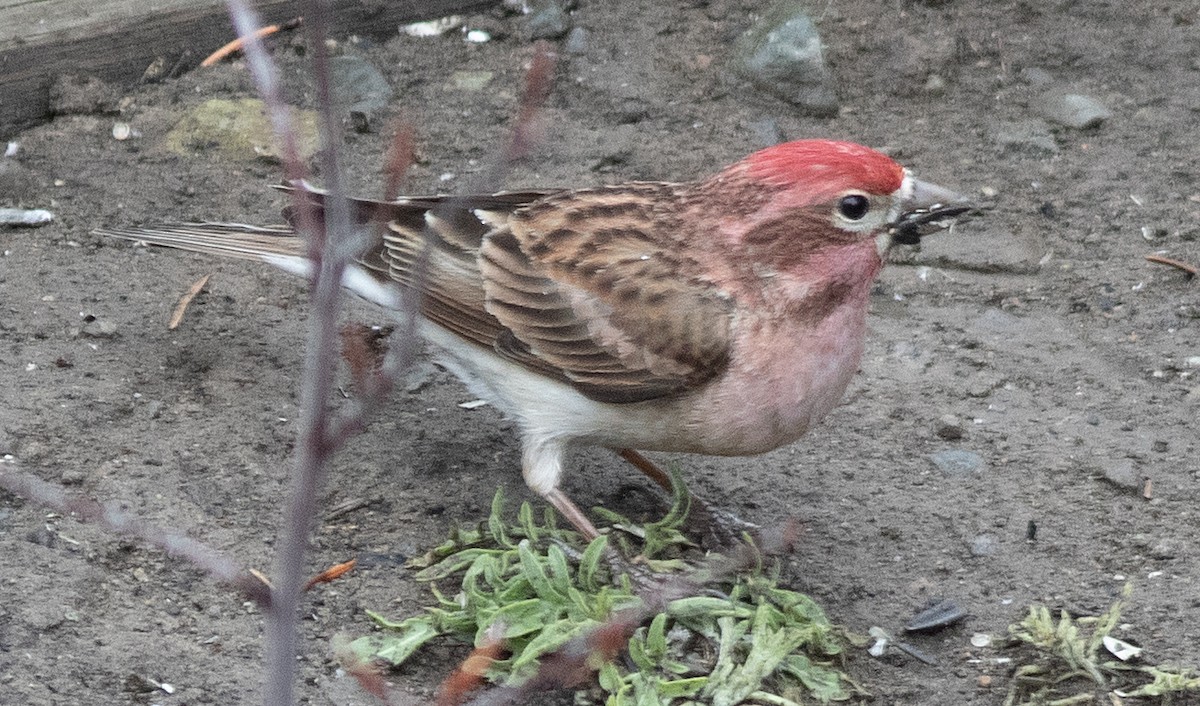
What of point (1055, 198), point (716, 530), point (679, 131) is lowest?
point (1055, 198)

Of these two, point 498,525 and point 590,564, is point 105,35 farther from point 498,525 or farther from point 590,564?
point 590,564

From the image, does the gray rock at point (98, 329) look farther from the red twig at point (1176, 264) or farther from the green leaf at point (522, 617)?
the red twig at point (1176, 264)

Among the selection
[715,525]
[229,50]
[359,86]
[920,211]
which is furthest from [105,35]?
[920,211]

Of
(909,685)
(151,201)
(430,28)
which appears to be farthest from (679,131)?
(909,685)

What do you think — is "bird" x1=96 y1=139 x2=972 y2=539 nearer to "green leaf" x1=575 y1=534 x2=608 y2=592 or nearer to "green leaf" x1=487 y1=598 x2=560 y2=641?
"green leaf" x1=575 y1=534 x2=608 y2=592

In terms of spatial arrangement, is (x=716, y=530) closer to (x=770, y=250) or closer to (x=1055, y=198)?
(x=770, y=250)

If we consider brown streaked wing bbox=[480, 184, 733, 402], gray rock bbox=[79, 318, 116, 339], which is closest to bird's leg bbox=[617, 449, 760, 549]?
brown streaked wing bbox=[480, 184, 733, 402]

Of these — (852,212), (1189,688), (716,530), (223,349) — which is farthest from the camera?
(223,349)
